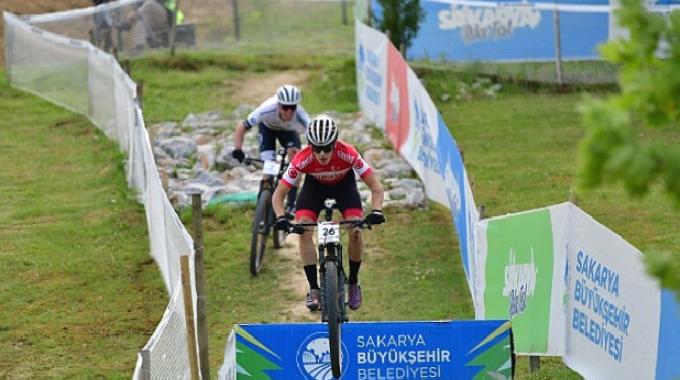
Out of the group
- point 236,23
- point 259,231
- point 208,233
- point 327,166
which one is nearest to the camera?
point 327,166

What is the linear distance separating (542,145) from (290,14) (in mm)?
9485

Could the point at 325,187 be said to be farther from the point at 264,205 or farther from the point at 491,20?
the point at 491,20

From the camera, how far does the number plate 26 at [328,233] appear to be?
371 inches

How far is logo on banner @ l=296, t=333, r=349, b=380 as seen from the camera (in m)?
9.02

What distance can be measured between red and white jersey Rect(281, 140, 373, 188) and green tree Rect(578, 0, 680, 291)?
6289mm

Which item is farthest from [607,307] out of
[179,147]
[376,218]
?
[179,147]

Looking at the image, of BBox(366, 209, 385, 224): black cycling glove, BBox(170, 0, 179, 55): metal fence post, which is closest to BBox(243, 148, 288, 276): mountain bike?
BBox(366, 209, 385, 224): black cycling glove

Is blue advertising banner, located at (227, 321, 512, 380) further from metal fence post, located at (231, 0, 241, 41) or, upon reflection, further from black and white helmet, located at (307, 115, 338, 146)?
metal fence post, located at (231, 0, 241, 41)

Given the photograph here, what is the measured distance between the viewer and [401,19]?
23031 millimetres

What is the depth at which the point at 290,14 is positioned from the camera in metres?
27.1

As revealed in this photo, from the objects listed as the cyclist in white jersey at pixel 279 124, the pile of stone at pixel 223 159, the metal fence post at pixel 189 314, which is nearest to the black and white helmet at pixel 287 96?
the cyclist in white jersey at pixel 279 124

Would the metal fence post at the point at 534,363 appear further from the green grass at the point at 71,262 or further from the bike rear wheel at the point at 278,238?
the bike rear wheel at the point at 278,238

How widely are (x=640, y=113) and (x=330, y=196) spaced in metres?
6.55

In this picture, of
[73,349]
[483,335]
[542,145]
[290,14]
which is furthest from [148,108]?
[483,335]
